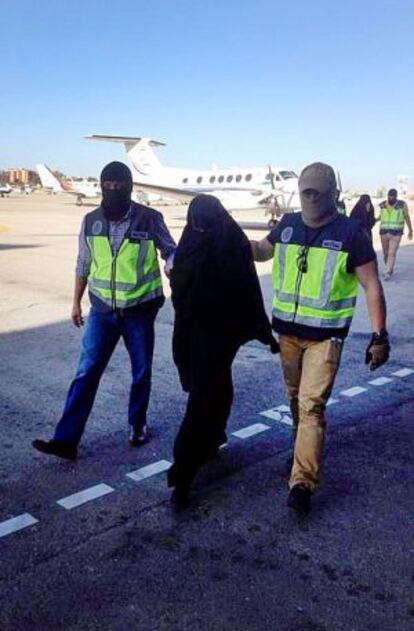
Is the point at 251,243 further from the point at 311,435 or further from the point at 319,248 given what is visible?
the point at 311,435

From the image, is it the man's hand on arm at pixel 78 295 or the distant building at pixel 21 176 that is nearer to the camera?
the man's hand on arm at pixel 78 295

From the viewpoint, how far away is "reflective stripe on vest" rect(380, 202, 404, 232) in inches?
516

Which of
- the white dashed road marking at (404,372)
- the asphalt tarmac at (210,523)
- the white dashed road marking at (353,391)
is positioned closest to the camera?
the asphalt tarmac at (210,523)

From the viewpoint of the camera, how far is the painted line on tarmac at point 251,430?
4.71 meters

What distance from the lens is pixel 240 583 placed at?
292cm

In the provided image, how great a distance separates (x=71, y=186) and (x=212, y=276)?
56.5 meters

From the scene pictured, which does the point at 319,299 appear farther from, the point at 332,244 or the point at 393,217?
the point at 393,217

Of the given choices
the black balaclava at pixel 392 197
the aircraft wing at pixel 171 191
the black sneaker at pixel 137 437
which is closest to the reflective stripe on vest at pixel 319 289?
the black sneaker at pixel 137 437

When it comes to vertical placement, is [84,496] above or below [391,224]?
below

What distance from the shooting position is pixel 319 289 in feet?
12.0

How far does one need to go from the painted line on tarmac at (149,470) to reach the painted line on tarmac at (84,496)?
0.21 metres

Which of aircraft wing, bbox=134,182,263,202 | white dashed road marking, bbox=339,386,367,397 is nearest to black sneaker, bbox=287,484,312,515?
white dashed road marking, bbox=339,386,367,397

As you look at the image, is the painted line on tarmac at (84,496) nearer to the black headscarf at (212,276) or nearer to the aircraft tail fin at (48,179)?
the black headscarf at (212,276)

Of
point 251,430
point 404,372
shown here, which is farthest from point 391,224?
point 251,430
